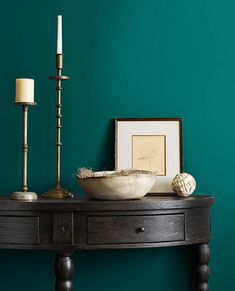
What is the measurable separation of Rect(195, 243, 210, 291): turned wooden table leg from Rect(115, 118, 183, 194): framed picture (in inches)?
12.1

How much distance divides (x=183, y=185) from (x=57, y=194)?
1.54ft

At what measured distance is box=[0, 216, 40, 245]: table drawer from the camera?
2016mm

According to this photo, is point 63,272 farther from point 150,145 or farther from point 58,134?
point 150,145

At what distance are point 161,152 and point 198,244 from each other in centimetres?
40

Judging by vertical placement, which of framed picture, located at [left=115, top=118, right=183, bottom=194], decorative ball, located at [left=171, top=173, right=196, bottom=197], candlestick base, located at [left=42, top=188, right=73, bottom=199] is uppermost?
framed picture, located at [left=115, top=118, right=183, bottom=194]

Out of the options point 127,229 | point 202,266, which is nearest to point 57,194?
point 127,229

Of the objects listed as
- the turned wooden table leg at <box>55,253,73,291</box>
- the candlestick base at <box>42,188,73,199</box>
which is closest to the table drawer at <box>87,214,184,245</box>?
the turned wooden table leg at <box>55,253,73,291</box>

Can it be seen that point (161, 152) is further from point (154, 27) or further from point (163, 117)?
point (154, 27)

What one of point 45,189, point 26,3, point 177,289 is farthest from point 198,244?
point 26,3

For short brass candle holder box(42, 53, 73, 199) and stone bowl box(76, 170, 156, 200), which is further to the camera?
short brass candle holder box(42, 53, 73, 199)

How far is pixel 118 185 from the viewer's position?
81.7 inches

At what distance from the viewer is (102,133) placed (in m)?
2.48

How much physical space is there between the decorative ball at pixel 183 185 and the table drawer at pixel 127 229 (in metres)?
0.18

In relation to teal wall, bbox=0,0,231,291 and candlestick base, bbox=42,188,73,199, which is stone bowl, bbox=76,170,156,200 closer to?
candlestick base, bbox=42,188,73,199
